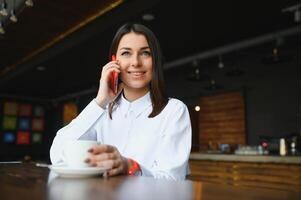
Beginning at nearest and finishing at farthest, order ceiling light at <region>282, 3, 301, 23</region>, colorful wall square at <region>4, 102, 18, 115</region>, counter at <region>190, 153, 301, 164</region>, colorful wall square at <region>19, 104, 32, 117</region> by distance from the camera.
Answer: counter at <region>190, 153, 301, 164</region> < ceiling light at <region>282, 3, 301, 23</region> < colorful wall square at <region>4, 102, 18, 115</region> < colorful wall square at <region>19, 104, 32, 117</region>

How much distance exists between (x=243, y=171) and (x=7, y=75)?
25.3 feet

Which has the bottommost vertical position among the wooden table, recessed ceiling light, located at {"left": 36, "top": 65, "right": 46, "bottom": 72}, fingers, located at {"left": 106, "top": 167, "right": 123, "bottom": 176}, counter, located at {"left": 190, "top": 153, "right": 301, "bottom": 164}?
counter, located at {"left": 190, "top": 153, "right": 301, "bottom": 164}

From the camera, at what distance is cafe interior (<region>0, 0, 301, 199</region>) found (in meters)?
4.30

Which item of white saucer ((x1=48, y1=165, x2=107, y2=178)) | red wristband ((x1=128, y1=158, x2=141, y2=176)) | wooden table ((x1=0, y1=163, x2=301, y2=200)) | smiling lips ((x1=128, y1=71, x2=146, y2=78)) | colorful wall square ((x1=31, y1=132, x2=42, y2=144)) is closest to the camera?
wooden table ((x1=0, y1=163, x2=301, y2=200))

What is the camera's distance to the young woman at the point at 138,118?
105 centimetres

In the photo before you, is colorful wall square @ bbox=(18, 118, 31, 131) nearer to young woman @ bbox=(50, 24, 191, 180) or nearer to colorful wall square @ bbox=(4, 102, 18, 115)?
colorful wall square @ bbox=(4, 102, 18, 115)

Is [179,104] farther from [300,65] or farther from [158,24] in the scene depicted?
[300,65]

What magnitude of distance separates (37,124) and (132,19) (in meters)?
9.74

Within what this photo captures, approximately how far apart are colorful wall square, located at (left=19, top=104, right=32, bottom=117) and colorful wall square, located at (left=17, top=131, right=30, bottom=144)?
2.39 ft

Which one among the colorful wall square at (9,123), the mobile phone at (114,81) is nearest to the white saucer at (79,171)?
the mobile phone at (114,81)

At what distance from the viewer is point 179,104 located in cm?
117

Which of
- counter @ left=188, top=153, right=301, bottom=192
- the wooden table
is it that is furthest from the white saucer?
counter @ left=188, top=153, right=301, bottom=192

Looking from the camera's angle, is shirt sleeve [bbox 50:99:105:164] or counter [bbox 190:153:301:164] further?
counter [bbox 190:153:301:164]

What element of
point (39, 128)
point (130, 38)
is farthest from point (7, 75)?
point (130, 38)
